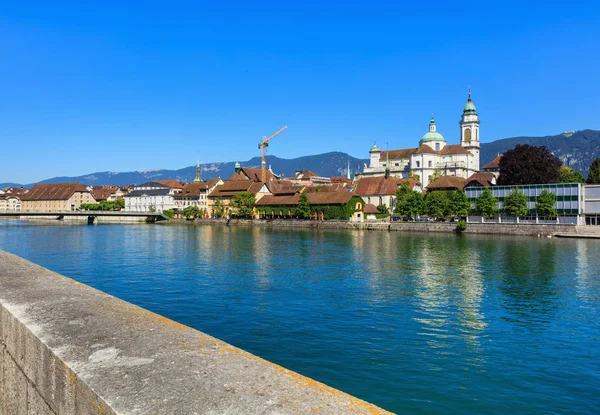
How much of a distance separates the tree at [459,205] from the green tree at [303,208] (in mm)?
37467

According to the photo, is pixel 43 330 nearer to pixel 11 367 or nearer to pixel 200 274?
pixel 11 367

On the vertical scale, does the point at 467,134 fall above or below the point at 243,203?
above

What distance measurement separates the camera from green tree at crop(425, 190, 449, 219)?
338 ft

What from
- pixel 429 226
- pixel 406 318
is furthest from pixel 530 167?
pixel 406 318

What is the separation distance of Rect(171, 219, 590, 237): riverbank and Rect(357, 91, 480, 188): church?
2065 inches

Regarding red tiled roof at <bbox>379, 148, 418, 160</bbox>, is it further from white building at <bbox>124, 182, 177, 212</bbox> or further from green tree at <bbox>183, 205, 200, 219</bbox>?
white building at <bbox>124, 182, 177, 212</bbox>

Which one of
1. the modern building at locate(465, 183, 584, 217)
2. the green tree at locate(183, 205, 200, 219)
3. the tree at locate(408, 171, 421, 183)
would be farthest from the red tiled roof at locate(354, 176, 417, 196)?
the green tree at locate(183, 205, 200, 219)

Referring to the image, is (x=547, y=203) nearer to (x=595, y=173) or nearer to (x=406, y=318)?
(x=595, y=173)

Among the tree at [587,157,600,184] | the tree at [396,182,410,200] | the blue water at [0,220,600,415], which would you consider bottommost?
the blue water at [0,220,600,415]

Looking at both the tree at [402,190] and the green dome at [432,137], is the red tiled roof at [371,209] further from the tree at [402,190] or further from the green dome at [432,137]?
the green dome at [432,137]

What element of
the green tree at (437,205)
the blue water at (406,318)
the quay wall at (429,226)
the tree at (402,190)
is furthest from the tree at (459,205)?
the blue water at (406,318)

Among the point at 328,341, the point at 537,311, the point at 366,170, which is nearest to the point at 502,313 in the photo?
the point at 537,311

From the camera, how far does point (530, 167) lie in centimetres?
9844

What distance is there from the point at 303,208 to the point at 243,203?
79.1 feet
